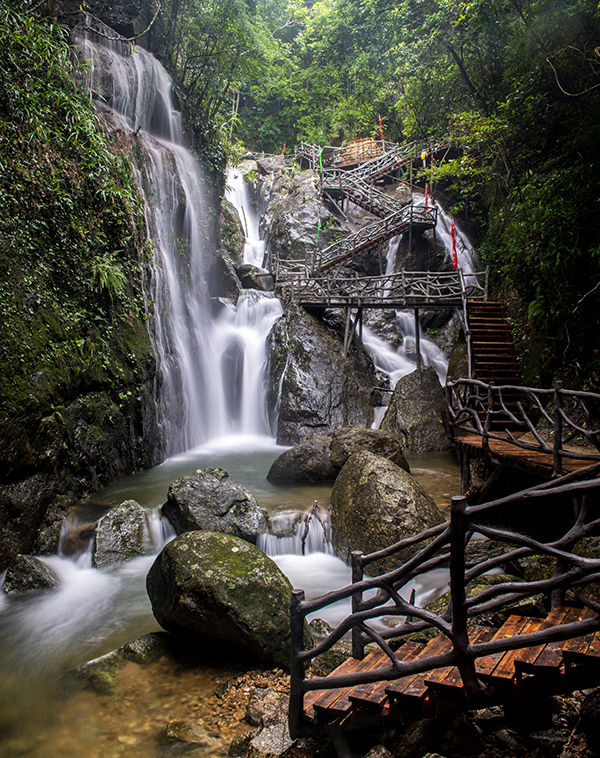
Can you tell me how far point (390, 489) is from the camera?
5.91 metres

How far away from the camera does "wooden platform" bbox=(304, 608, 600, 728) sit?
2.02 metres

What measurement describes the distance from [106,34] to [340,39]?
73.9 ft

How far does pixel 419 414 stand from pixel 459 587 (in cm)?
1103

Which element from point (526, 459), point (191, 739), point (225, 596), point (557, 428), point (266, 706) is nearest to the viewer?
point (191, 739)

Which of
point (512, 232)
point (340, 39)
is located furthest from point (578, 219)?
point (340, 39)

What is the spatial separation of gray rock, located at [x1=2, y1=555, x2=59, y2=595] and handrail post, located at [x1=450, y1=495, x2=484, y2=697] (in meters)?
5.36

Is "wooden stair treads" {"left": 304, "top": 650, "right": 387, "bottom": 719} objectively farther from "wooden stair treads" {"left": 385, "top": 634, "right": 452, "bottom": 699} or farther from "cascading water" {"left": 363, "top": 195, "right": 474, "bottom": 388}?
"cascading water" {"left": 363, "top": 195, "right": 474, "bottom": 388}

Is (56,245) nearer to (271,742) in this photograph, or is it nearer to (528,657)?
(271,742)

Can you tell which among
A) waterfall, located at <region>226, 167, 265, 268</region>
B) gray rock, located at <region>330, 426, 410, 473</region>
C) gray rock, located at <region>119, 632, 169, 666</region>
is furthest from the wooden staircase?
waterfall, located at <region>226, 167, 265, 268</region>

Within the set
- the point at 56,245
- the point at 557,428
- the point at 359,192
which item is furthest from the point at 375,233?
the point at 557,428

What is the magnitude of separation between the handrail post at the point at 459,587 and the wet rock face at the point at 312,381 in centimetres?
1161

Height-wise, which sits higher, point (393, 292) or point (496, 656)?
point (393, 292)

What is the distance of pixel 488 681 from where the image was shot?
2117 mm

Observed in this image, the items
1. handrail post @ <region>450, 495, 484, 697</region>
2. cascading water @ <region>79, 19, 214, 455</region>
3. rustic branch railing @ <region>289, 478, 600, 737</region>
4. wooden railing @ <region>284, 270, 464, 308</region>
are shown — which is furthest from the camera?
wooden railing @ <region>284, 270, 464, 308</region>
